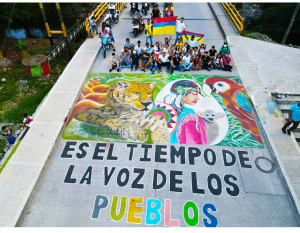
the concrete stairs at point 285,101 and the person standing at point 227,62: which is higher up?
the person standing at point 227,62

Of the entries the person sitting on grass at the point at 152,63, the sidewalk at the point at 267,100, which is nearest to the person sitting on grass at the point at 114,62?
the person sitting on grass at the point at 152,63

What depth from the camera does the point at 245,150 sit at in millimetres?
7223

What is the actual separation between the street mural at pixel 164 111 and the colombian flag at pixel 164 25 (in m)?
4.37

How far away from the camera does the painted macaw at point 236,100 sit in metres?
8.08

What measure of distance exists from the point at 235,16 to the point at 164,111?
11374mm

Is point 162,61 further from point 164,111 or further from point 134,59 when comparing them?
point 164,111

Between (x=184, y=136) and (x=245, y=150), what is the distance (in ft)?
7.00

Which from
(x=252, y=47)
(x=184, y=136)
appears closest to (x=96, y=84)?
(x=184, y=136)

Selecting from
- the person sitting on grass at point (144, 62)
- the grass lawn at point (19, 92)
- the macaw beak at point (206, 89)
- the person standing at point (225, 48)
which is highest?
the person standing at point (225, 48)

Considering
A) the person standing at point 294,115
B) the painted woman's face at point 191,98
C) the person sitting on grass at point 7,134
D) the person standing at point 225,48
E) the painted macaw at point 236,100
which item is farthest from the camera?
the person standing at point 225,48

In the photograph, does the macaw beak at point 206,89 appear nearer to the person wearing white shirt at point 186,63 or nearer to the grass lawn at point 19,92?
the person wearing white shirt at point 186,63

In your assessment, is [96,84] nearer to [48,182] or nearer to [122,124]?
[122,124]

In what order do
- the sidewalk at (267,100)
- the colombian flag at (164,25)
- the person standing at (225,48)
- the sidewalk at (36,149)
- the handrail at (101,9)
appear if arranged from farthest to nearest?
the handrail at (101,9) < the colombian flag at (164,25) < the person standing at (225,48) < the sidewalk at (267,100) < the sidewalk at (36,149)
